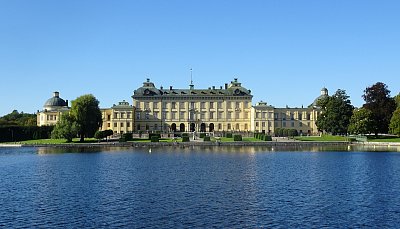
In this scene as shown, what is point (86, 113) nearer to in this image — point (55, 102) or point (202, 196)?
point (55, 102)

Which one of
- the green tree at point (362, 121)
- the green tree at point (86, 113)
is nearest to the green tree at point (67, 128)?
the green tree at point (86, 113)

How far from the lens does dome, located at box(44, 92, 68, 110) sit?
4892 inches

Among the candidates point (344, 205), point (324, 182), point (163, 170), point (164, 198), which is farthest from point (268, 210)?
point (163, 170)

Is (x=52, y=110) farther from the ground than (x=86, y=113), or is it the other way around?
(x=52, y=110)

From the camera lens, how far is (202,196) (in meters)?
27.0

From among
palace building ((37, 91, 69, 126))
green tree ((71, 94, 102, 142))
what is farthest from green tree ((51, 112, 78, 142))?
palace building ((37, 91, 69, 126))

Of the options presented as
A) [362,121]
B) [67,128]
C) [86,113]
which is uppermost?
[86,113]

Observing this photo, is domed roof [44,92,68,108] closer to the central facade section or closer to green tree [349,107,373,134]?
the central facade section

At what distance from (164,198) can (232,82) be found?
9254 cm

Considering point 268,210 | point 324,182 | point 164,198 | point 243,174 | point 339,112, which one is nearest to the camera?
point 268,210

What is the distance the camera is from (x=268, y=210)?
2331 centimetres

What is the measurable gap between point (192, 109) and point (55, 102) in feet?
117

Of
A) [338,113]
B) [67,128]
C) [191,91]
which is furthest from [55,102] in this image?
[338,113]

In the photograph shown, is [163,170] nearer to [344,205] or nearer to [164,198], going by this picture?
[164,198]
